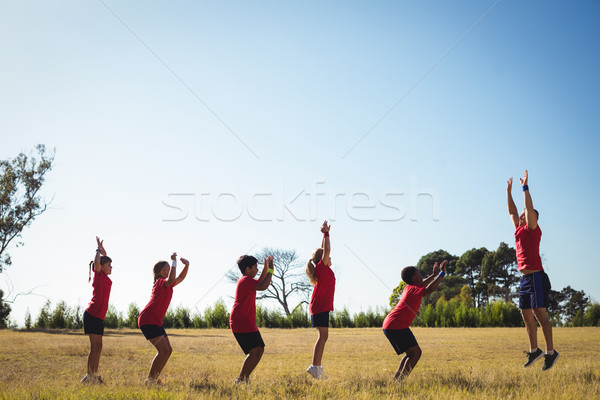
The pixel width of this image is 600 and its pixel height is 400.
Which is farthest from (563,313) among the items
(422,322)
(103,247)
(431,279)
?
(103,247)

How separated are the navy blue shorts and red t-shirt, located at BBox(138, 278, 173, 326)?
A: 592 cm

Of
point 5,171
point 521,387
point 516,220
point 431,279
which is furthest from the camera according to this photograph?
point 5,171

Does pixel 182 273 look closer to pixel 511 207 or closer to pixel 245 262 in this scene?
pixel 245 262

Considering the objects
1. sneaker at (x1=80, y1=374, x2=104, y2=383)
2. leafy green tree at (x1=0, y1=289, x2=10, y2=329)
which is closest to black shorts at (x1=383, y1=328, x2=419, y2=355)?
sneaker at (x1=80, y1=374, x2=104, y2=383)

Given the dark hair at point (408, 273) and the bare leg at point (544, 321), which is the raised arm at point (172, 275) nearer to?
the dark hair at point (408, 273)

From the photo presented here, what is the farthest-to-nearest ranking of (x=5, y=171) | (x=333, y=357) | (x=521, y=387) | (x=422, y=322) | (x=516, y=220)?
(x=5, y=171)
(x=422, y=322)
(x=333, y=357)
(x=516, y=220)
(x=521, y=387)

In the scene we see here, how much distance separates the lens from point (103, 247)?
8531 millimetres

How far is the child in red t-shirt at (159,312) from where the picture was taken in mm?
7414

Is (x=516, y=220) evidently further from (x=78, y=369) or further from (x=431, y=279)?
(x=78, y=369)

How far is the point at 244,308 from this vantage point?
7.23 meters

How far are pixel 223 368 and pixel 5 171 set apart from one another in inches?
1205

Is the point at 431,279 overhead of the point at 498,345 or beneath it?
overhead

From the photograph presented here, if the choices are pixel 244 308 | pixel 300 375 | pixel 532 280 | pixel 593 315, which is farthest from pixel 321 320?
pixel 593 315

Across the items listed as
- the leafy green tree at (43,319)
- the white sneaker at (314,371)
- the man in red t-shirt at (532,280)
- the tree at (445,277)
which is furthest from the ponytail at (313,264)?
the tree at (445,277)
